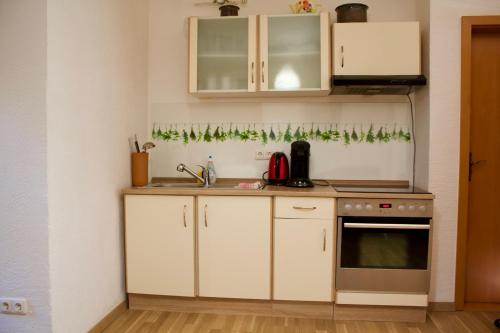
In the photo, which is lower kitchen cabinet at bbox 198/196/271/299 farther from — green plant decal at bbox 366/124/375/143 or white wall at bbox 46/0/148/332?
green plant decal at bbox 366/124/375/143

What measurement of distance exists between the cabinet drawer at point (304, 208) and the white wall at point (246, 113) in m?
0.58

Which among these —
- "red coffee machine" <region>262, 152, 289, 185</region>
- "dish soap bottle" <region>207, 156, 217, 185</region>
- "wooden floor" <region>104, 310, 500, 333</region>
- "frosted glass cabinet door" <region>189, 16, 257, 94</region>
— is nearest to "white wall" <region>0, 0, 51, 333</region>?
"wooden floor" <region>104, 310, 500, 333</region>

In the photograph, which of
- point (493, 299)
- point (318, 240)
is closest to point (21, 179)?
point (318, 240)

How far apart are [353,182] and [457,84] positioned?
3.28 ft

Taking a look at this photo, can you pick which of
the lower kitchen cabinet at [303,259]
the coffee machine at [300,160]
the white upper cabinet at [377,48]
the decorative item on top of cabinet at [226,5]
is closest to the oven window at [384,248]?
the lower kitchen cabinet at [303,259]

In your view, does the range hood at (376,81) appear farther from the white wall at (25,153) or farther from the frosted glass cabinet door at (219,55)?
the white wall at (25,153)

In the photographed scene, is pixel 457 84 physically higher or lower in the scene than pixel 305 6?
lower

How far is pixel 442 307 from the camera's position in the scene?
2.65m

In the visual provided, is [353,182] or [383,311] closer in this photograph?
[383,311]

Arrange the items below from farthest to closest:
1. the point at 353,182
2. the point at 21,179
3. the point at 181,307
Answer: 1. the point at 353,182
2. the point at 181,307
3. the point at 21,179

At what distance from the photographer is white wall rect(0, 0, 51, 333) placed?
1840mm

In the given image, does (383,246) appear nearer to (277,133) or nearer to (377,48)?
(277,133)

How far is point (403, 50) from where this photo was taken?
2590 millimetres

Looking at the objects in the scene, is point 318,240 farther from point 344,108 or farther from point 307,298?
point 344,108
